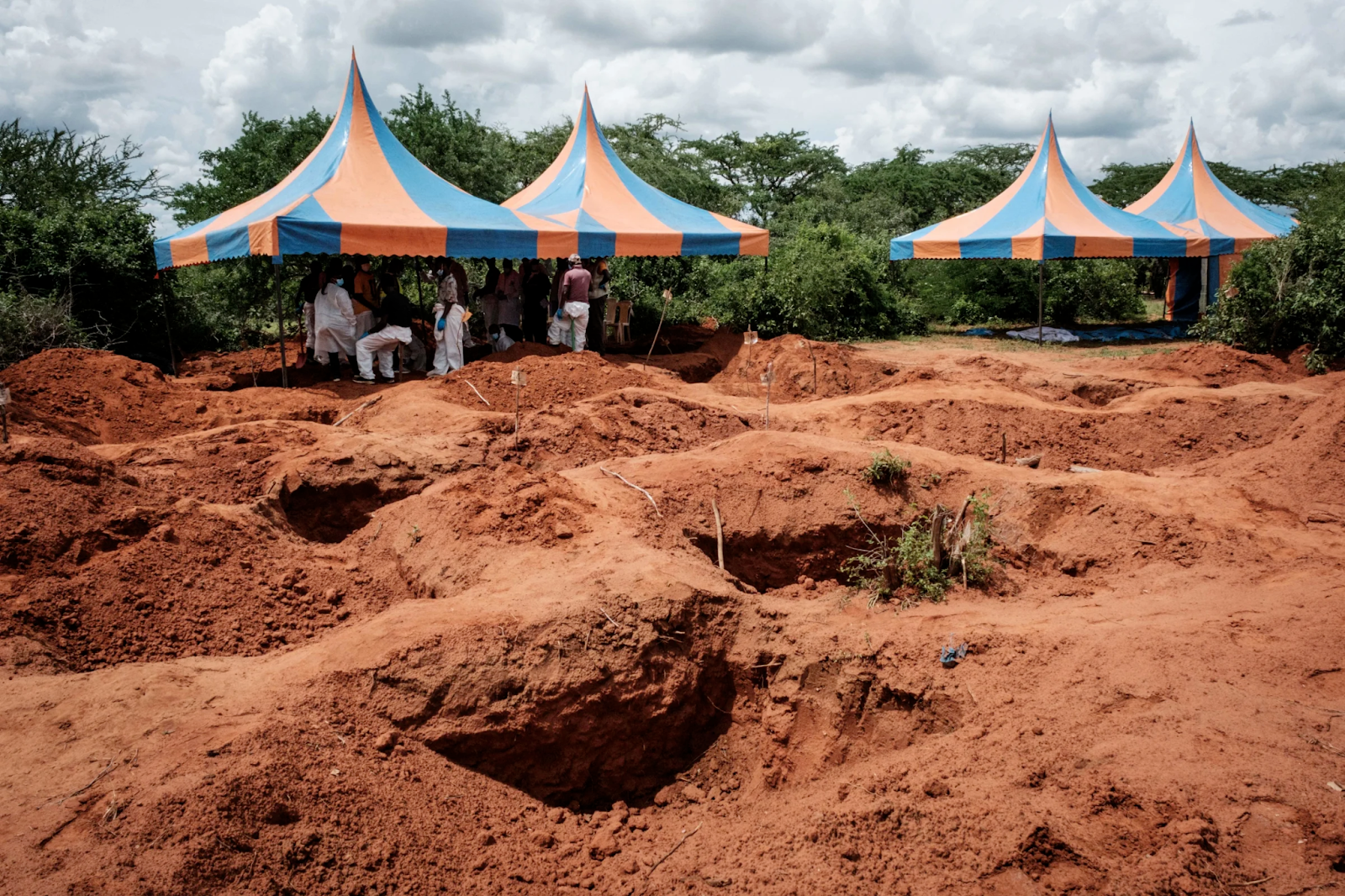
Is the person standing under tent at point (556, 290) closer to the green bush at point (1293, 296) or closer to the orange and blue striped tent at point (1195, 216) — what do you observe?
the green bush at point (1293, 296)

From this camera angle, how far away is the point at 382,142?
13680 mm

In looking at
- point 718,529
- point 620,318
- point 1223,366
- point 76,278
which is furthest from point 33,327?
point 1223,366

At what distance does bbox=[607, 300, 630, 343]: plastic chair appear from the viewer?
1662 cm

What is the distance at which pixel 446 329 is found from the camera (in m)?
12.9

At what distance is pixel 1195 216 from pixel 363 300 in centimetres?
1702

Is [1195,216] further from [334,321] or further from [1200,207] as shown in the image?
[334,321]

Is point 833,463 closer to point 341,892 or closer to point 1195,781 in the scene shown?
point 1195,781

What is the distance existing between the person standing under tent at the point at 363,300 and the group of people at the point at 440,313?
0.01m

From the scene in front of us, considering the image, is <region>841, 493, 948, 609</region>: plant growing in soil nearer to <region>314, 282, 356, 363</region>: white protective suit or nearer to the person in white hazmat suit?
the person in white hazmat suit

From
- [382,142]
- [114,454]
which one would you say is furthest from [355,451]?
[382,142]

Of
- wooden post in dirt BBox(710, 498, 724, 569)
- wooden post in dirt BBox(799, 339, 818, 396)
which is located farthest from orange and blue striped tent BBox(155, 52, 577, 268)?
wooden post in dirt BBox(710, 498, 724, 569)

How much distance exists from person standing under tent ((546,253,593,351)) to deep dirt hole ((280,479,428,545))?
6.75 m

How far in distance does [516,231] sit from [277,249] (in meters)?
3.13

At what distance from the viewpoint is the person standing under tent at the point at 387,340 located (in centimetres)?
1225
